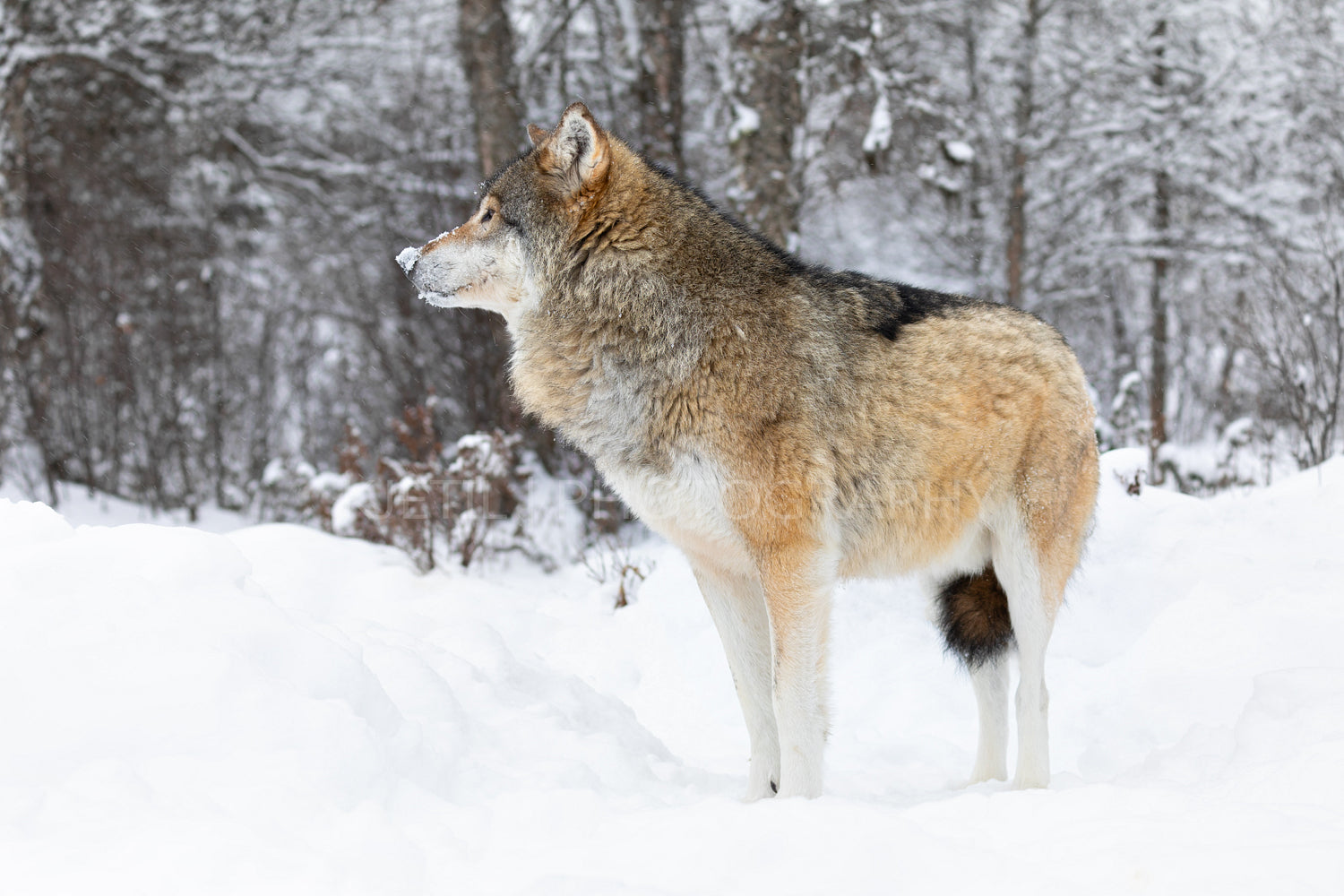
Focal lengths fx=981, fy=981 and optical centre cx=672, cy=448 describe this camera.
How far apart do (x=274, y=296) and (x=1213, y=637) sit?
503 inches

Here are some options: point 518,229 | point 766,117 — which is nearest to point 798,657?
point 518,229

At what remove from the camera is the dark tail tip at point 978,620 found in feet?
13.1

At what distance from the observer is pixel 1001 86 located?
1609 centimetres

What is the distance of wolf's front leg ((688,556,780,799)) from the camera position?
360cm

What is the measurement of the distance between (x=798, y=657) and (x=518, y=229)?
1.79 metres

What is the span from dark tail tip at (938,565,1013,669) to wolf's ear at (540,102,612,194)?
2.22 m

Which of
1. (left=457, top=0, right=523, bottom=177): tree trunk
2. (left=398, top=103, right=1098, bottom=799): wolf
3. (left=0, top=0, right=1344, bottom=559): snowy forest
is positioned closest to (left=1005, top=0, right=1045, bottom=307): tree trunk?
(left=0, top=0, right=1344, bottom=559): snowy forest

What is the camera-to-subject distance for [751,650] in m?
3.67

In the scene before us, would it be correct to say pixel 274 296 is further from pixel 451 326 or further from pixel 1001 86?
pixel 1001 86

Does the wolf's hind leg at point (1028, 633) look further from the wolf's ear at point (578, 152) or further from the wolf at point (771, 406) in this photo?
the wolf's ear at point (578, 152)

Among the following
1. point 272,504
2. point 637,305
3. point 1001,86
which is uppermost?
point 1001,86

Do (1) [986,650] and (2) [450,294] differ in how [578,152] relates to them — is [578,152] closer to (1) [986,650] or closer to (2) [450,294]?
(2) [450,294]

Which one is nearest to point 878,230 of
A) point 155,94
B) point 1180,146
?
point 1180,146

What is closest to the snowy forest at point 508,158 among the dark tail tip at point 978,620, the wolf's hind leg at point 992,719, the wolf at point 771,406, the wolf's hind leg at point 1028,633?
the wolf at point 771,406
